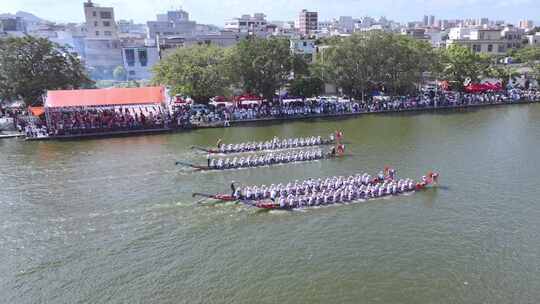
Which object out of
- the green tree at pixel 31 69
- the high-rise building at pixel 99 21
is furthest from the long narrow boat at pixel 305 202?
the high-rise building at pixel 99 21

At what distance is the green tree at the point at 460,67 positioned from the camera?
61.3 meters

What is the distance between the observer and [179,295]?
18000 mm

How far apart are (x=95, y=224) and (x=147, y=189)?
512cm

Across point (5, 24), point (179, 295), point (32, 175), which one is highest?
point (5, 24)

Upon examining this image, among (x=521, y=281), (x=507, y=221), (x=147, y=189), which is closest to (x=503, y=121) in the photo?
(x=507, y=221)

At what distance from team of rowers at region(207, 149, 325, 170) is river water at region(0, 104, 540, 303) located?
3.18 feet

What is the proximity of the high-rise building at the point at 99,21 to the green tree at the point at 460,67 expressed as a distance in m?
80.4

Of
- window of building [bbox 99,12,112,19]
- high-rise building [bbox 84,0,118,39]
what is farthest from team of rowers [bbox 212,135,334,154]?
window of building [bbox 99,12,112,19]

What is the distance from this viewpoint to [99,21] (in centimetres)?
11325

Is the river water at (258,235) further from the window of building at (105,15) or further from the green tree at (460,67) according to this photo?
the window of building at (105,15)

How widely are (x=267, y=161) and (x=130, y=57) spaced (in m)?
76.8

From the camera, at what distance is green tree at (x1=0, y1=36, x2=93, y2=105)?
45.7 meters

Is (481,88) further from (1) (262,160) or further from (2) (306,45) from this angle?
(1) (262,160)

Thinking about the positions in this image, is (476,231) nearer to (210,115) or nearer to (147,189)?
(147,189)
